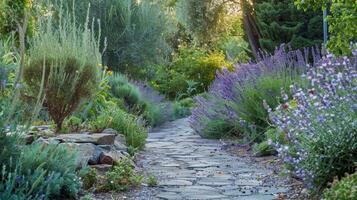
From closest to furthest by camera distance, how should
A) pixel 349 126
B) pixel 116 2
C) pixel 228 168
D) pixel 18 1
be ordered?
pixel 349 126 < pixel 228 168 < pixel 18 1 < pixel 116 2

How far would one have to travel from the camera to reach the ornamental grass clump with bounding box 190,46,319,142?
26.9 feet

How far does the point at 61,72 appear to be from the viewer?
21.3ft

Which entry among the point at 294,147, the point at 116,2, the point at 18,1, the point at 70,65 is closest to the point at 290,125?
the point at 294,147

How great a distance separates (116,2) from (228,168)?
10256 millimetres

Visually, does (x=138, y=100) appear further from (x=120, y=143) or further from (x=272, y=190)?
(x=272, y=190)

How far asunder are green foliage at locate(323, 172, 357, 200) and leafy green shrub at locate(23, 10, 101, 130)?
12.3 ft

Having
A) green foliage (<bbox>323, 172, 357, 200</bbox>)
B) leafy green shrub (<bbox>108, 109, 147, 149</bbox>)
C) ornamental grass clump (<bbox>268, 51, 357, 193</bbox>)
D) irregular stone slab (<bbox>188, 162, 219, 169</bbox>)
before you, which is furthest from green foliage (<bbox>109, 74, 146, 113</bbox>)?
green foliage (<bbox>323, 172, 357, 200</bbox>)

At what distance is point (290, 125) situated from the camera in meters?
4.69

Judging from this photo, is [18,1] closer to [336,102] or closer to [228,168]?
[228,168]

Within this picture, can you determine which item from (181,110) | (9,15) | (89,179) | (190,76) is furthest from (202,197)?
(190,76)

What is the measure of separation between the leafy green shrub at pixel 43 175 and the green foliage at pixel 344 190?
1.79 metres

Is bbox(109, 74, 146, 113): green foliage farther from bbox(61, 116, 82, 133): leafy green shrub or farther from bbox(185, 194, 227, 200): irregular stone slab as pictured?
bbox(185, 194, 227, 200): irregular stone slab

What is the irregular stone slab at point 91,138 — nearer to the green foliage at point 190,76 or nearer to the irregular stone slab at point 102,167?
the irregular stone slab at point 102,167

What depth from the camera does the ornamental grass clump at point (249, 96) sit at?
322 inches
